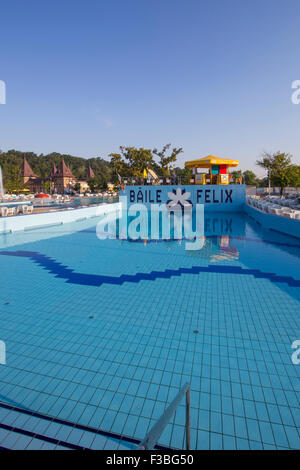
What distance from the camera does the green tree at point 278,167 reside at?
24828 mm

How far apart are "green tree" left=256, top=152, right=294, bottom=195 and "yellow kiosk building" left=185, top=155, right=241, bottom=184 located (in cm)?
842

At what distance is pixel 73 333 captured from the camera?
12.0ft

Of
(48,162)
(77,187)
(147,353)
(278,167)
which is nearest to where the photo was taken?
(147,353)

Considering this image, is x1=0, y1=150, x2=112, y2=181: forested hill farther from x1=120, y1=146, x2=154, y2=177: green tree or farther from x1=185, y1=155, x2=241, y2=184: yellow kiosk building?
x1=185, y1=155, x2=241, y2=184: yellow kiosk building

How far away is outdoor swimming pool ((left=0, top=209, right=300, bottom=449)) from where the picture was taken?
216 centimetres

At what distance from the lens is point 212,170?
19.2 meters

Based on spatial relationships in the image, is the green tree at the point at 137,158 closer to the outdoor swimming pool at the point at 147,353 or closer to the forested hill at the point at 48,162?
the outdoor swimming pool at the point at 147,353

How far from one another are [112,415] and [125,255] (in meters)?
5.58

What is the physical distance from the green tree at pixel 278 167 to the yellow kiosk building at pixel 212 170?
842 centimetres

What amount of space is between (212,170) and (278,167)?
12415 mm

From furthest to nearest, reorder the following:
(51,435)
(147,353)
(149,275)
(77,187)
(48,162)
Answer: (48,162) → (77,187) → (149,275) → (147,353) → (51,435)

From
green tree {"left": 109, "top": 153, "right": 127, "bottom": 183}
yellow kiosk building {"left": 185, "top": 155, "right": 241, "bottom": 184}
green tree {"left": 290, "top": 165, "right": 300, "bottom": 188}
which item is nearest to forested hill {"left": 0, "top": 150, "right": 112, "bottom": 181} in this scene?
green tree {"left": 109, "top": 153, "right": 127, "bottom": 183}

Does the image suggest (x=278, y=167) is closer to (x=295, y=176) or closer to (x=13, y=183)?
(x=295, y=176)

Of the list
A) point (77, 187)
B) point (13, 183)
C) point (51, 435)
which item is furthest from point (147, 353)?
point (77, 187)
